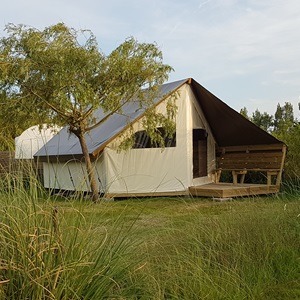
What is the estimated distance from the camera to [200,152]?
1259 centimetres

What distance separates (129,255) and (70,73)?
255 inches

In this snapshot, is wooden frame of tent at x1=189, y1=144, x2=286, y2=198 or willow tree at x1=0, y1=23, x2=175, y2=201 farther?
wooden frame of tent at x1=189, y1=144, x2=286, y2=198

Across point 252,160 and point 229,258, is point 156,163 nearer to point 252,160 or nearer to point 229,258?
point 252,160

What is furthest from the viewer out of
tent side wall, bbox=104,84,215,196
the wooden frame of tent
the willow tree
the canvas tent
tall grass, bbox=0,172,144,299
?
tent side wall, bbox=104,84,215,196

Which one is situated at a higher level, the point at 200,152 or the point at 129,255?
the point at 200,152

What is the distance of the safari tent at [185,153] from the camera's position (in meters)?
10.4

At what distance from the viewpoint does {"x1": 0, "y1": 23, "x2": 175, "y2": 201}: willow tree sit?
8367 millimetres

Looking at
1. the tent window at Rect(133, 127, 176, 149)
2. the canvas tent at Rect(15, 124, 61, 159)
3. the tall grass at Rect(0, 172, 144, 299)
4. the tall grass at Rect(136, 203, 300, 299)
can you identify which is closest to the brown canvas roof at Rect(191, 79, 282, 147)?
the tent window at Rect(133, 127, 176, 149)

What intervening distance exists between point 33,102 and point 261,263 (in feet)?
21.8

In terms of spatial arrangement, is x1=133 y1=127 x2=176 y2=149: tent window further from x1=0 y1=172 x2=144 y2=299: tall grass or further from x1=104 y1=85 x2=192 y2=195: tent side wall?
x1=0 y1=172 x2=144 y2=299: tall grass

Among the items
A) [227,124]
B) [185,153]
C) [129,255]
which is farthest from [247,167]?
[129,255]

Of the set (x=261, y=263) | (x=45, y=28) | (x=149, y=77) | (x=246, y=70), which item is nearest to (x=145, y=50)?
(x=149, y=77)

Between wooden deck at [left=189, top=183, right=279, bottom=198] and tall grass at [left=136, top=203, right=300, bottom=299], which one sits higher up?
A: tall grass at [left=136, top=203, right=300, bottom=299]

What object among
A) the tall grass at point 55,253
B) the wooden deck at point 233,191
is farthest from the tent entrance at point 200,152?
the tall grass at point 55,253
